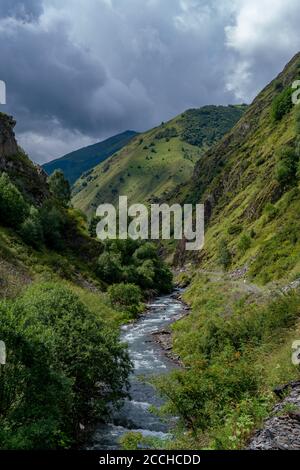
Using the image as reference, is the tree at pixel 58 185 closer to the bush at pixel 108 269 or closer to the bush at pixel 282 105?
the bush at pixel 108 269

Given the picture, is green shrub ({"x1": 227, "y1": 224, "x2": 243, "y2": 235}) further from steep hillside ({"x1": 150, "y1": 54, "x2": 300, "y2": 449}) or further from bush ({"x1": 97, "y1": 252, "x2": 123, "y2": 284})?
bush ({"x1": 97, "y1": 252, "x2": 123, "y2": 284})

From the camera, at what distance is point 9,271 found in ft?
204

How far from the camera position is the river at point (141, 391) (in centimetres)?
2781

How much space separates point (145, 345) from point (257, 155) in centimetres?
13239

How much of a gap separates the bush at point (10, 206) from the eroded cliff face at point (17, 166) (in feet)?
41.9

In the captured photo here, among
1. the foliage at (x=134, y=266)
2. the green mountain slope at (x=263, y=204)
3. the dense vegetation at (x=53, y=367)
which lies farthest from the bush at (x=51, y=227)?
the green mountain slope at (x=263, y=204)

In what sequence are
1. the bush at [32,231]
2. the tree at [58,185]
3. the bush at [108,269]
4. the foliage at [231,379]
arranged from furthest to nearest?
the tree at [58,185], the bush at [108,269], the bush at [32,231], the foliage at [231,379]

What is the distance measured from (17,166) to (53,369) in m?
87.8

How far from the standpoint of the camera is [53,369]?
949 inches

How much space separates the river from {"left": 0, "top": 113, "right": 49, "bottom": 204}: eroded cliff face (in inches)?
1750

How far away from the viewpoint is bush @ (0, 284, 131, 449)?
68.5ft

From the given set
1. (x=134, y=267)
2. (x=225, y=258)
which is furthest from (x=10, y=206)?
(x=225, y=258)

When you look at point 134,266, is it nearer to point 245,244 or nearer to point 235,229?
point 245,244
